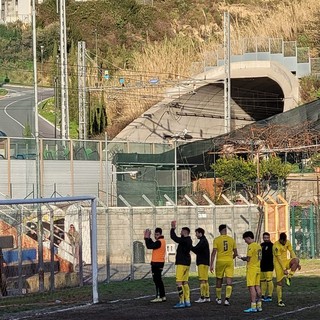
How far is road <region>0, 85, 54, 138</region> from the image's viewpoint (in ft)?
236

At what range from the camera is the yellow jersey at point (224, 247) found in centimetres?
2067

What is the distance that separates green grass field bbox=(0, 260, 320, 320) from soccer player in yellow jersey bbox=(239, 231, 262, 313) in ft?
0.84

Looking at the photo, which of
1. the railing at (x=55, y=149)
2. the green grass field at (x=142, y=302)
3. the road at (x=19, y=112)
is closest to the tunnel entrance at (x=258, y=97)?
the road at (x=19, y=112)

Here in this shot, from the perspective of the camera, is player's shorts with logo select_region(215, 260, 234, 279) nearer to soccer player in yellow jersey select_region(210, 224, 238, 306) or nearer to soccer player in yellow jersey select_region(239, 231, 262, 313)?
soccer player in yellow jersey select_region(210, 224, 238, 306)

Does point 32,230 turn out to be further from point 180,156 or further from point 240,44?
point 240,44

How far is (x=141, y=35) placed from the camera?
115062mm

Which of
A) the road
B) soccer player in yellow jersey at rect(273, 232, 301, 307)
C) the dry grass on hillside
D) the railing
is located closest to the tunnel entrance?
the dry grass on hillside

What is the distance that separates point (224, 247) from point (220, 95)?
42.5m

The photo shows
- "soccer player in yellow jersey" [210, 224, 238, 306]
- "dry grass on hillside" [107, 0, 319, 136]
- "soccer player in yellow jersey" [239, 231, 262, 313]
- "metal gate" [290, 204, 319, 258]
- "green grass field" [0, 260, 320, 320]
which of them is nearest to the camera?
"green grass field" [0, 260, 320, 320]

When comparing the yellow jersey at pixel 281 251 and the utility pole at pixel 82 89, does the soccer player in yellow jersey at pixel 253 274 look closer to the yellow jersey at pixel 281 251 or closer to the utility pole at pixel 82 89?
the yellow jersey at pixel 281 251

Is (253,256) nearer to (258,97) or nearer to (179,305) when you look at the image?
(179,305)

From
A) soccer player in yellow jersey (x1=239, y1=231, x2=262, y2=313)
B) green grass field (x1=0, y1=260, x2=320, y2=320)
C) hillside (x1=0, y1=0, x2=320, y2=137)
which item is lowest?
green grass field (x1=0, y1=260, x2=320, y2=320)

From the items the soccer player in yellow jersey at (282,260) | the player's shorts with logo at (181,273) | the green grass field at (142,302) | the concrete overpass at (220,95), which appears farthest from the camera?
the concrete overpass at (220,95)

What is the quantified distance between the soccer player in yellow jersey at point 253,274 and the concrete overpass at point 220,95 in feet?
120
